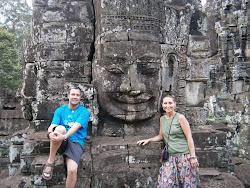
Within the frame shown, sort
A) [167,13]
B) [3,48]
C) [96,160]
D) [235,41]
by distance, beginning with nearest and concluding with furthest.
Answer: [96,160] < [167,13] < [235,41] < [3,48]

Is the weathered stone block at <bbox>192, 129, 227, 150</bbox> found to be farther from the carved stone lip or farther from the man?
the man

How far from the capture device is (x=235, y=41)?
11.2 m

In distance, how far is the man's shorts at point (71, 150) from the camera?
3213 millimetres

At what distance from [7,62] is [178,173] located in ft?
43.3

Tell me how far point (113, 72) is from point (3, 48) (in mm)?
11939

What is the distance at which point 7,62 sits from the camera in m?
13.8

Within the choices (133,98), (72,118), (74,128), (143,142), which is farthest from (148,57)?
(74,128)

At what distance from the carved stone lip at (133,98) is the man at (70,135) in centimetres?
82

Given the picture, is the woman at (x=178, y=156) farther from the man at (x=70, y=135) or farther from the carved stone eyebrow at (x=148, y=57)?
the man at (x=70, y=135)

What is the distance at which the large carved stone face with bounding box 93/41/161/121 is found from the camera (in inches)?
156

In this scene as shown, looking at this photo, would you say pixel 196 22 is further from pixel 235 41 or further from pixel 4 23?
pixel 4 23

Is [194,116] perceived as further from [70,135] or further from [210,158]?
[70,135]

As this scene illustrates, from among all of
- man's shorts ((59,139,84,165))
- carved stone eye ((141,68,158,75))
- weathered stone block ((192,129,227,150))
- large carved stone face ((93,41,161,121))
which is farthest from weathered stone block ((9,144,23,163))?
weathered stone block ((192,129,227,150))

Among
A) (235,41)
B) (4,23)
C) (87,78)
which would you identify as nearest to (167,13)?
(87,78)
